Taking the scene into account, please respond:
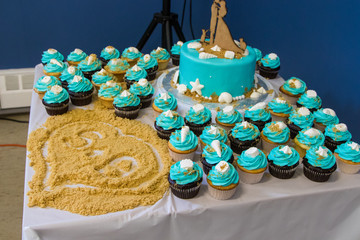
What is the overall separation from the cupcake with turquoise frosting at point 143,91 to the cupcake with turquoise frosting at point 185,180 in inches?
30.8

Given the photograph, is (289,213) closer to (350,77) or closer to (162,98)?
(162,98)

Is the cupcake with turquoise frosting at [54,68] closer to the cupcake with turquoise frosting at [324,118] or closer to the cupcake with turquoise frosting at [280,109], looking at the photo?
the cupcake with turquoise frosting at [280,109]

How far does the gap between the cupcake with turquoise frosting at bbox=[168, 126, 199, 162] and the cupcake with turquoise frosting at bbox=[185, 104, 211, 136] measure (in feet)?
0.60

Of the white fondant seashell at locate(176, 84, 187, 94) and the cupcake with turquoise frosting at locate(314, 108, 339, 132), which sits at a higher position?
the cupcake with turquoise frosting at locate(314, 108, 339, 132)

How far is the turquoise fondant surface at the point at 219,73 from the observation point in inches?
96.2

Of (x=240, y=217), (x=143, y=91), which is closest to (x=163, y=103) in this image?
(x=143, y=91)

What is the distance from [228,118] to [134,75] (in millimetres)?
769

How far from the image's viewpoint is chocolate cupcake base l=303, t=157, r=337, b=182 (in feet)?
6.09

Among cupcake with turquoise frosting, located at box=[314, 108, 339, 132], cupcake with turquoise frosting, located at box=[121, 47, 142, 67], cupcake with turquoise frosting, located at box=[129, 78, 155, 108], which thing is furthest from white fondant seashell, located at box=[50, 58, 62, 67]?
cupcake with turquoise frosting, located at box=[314, 108, 339, 132]

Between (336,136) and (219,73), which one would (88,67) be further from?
(336,136)

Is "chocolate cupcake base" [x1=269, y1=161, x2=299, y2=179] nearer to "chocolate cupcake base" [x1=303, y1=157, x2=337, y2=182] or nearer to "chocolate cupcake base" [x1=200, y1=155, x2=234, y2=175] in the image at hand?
"chocolate cupcake base" [x1=303, y1=157, x2=337, y2=182]

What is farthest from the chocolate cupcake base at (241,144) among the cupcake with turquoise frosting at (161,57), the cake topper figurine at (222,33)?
the cupcake with turquoise frosting at (161,57)

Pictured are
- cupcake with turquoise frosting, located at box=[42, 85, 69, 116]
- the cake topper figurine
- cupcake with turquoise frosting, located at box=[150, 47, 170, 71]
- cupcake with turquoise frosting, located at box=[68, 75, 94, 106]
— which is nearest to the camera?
cupcake with turquoise frosting, located at box=[42, 85, 69, 116]

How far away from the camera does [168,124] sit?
210 cm
